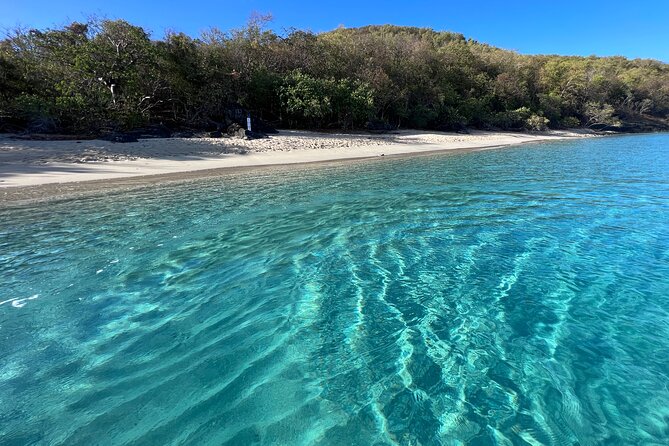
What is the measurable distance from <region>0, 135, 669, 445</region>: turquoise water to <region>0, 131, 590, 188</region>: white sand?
25.2 feet

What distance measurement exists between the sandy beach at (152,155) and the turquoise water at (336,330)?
24.1 feet

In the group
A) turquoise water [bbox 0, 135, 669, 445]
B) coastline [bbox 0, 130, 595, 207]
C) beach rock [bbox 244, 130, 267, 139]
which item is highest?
beach rock [bbox 244, 130, 267, 139]

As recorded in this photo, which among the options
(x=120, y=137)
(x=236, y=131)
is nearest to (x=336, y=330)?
(x=120, y=137)

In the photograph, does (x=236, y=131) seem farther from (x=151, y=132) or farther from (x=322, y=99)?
(x=322, y=99)

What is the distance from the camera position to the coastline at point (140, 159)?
11.7m

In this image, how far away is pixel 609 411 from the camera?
7.77ft

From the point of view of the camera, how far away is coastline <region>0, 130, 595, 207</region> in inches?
461

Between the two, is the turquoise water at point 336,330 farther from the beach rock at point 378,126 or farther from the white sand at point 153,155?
the beach rock at point 378,126

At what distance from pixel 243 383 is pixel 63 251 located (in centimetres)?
491

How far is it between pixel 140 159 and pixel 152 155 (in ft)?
3.15

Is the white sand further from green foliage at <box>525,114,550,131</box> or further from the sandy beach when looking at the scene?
green foliage at <box>525,114,550,131</box>

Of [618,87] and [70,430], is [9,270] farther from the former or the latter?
[618,87]

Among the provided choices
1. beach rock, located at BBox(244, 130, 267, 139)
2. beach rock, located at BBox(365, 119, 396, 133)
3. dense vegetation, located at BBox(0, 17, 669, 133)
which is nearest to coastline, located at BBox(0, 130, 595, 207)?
beach rock, located at BBox(244, 130, 267, 139)

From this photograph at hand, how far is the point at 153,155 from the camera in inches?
682
